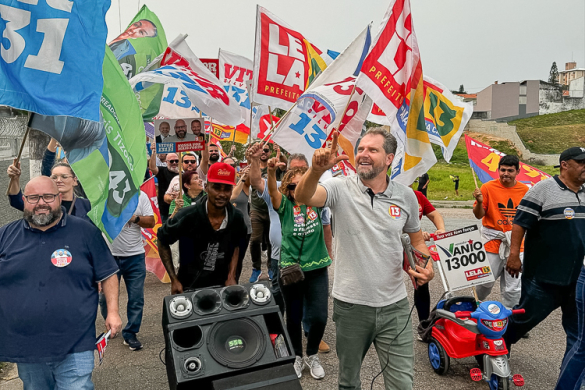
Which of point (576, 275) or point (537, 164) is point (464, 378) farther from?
point (537, 164)

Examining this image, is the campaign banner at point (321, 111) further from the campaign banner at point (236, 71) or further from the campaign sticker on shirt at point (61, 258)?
the campaign banner at point (236, 71)

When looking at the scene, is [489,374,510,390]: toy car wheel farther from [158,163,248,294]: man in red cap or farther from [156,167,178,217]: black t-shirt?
[156,167,178,217]: black t-shirt

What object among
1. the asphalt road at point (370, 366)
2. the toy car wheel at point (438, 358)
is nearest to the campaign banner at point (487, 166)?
the asphalt road at point (370, 366)

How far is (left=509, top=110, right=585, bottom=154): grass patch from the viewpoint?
2153 inches

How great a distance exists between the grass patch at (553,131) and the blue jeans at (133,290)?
181 ft

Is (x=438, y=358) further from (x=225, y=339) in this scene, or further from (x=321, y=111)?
(x=321, y=111)

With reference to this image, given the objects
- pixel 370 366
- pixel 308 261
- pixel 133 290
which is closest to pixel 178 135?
pixel 133 290

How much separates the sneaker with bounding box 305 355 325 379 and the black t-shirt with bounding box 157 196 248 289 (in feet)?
3.84

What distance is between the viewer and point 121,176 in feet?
12.4

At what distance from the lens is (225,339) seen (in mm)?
3086

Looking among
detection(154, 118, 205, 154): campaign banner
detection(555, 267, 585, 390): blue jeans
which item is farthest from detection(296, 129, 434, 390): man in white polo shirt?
detection(154, 118, 205, 154): campaign banner

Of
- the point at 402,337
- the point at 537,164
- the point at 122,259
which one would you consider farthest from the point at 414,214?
the point at 537,164

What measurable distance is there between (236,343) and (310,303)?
153cm

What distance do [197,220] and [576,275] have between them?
10.5ft
